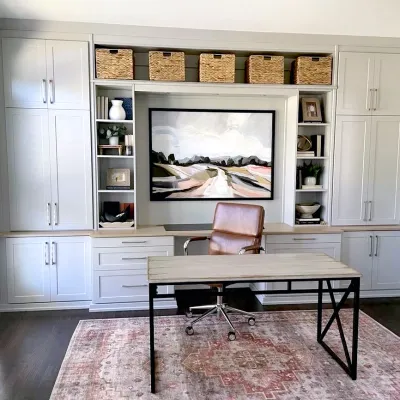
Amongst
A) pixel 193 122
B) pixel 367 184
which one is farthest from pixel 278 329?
pixel 193 122

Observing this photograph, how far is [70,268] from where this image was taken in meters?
3.80

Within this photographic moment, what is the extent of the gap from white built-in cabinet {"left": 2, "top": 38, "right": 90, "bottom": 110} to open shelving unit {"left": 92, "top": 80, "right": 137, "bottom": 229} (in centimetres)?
20

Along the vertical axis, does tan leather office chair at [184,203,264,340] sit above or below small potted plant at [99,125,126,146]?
below

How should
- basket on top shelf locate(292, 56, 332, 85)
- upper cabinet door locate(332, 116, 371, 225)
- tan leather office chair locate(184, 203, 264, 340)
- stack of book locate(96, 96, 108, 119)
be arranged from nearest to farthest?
1. tan leather office chair locate(184, 203, 264, 340)
2. stack of book locate(96, 96, 108, 119)
3. basket on top shelf locate(292, 56, 332, 85)
4. upper cabinet door locate(332, 116, 371, 225)

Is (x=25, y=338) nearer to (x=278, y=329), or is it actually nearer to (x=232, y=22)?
(x=278, y=329)

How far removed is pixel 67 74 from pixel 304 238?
2.81 metres

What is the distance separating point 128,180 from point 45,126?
94cm

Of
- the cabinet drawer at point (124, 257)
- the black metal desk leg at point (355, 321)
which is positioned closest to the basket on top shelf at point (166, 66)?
the cabinet drawer at point (124, 257)

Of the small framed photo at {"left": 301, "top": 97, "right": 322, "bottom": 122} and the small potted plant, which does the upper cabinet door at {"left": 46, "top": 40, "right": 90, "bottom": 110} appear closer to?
the small potted plant

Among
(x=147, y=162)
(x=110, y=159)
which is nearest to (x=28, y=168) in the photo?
(x=110, y=159)

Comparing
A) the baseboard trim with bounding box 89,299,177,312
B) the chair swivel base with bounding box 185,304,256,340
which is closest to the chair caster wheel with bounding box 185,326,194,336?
the chair swivel base with bounding box 185,304,256,340

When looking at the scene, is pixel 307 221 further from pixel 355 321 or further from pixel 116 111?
pixel 116 111

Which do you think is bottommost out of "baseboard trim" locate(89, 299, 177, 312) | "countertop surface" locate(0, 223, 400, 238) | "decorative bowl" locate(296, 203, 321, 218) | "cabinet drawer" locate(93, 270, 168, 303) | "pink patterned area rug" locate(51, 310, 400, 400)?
"pink patterned area rug" locate(51, 310, 400, 400)

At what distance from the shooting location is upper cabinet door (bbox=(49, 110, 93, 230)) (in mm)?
3754
